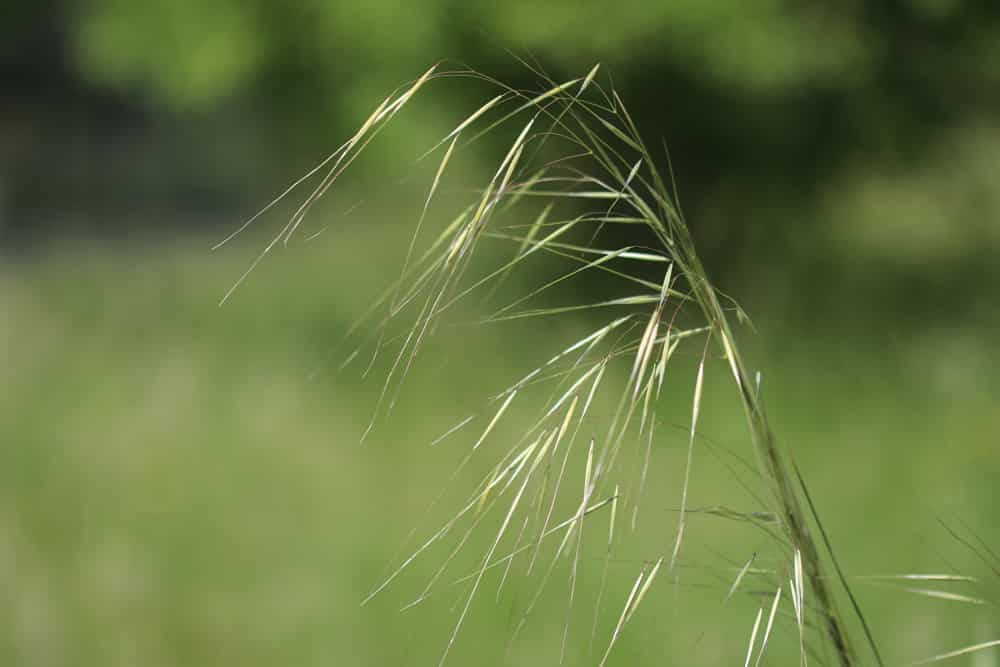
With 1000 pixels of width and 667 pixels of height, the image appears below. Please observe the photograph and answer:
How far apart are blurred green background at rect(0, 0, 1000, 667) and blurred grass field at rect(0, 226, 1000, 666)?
0.02 metres

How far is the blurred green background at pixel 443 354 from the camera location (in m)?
3.26

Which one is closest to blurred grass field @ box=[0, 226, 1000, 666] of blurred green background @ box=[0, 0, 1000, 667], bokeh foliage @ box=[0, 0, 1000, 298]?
blurred green background @ box=[0, 0, 1000, 667]

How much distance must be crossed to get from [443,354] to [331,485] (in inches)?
70.2

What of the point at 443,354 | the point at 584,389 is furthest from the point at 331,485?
the point at 584,389

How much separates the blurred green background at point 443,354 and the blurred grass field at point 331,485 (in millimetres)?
17

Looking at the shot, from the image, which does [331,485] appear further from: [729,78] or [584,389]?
[584,389]

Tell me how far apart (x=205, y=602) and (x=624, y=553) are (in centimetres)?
132

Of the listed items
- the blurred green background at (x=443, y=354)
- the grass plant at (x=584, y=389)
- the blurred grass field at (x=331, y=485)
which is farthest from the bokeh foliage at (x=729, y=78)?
the blurred grass field at (x=331, y=485)

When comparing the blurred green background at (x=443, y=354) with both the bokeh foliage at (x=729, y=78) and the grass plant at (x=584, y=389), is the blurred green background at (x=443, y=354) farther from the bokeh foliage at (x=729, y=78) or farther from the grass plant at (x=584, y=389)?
the grass plant at (x=584, y=389)

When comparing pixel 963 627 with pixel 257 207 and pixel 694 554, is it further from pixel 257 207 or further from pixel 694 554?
pixel 257 207

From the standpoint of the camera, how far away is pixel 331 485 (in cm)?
431

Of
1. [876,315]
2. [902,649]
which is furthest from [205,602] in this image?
[876,315]

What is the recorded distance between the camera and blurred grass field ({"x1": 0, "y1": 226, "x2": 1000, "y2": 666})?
10.2 feet

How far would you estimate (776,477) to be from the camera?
1199 millimetres
